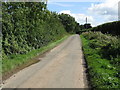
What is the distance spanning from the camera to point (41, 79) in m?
9.51

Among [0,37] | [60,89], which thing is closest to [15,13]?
[0,37]

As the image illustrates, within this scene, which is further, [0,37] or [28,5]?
[28,5]

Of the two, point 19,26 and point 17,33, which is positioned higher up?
point 19,26

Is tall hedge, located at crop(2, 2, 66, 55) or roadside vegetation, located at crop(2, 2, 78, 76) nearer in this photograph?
roadside vegetation, located at crop(2, 2, 78, 76)

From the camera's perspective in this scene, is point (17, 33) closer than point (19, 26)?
Yes

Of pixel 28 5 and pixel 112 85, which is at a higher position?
pixel 28 5

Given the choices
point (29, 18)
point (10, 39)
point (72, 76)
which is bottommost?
point (72, 76)

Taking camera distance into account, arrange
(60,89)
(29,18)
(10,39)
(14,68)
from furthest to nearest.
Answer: (29,18), (10,39), (14,68), (60,89)

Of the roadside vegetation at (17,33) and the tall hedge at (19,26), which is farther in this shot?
the tall hedge at (19,26)

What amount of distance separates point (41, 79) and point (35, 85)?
1.01 metres

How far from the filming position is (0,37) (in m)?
12.5

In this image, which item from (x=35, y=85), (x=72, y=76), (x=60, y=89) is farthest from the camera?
(x=72, y=76)

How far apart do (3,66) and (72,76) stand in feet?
11.2

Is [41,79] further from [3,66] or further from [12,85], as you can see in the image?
[3,66]
